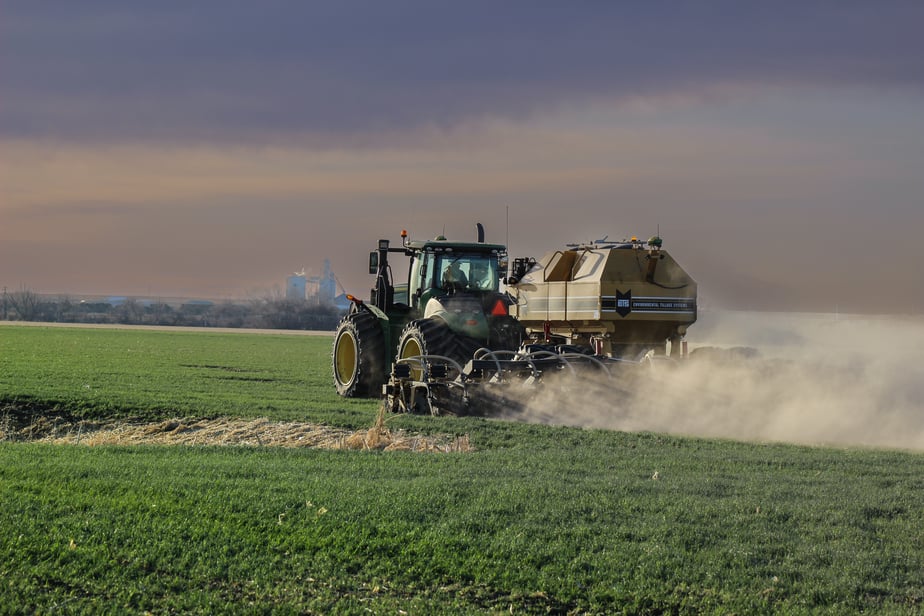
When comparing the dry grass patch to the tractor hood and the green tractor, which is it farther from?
the tractor hood

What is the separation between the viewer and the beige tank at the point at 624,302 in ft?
65.4

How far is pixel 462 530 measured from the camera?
872 cm

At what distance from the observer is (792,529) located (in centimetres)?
891

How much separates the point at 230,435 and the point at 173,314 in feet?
294

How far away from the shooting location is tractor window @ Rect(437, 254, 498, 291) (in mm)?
19531

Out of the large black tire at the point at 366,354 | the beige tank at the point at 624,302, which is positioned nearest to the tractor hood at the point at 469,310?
the large black tire at the point at 366,354

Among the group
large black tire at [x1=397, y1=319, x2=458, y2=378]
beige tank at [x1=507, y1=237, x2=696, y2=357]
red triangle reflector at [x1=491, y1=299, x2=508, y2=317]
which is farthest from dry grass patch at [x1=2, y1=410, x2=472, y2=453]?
beige tank at [x1=507, y1=237, x2=696, y2=357]

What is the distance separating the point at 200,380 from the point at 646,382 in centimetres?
1477

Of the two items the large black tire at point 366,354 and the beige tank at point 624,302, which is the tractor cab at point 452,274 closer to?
the large black tire at point 366,354

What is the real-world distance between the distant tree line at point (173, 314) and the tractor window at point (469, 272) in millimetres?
73604

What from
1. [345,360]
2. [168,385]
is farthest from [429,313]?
[168,385]

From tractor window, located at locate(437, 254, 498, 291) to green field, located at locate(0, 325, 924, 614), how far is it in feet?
21.3

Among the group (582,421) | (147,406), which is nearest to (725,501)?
(582,421)

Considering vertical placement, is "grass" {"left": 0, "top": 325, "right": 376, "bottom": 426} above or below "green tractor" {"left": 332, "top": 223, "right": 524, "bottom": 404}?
below
